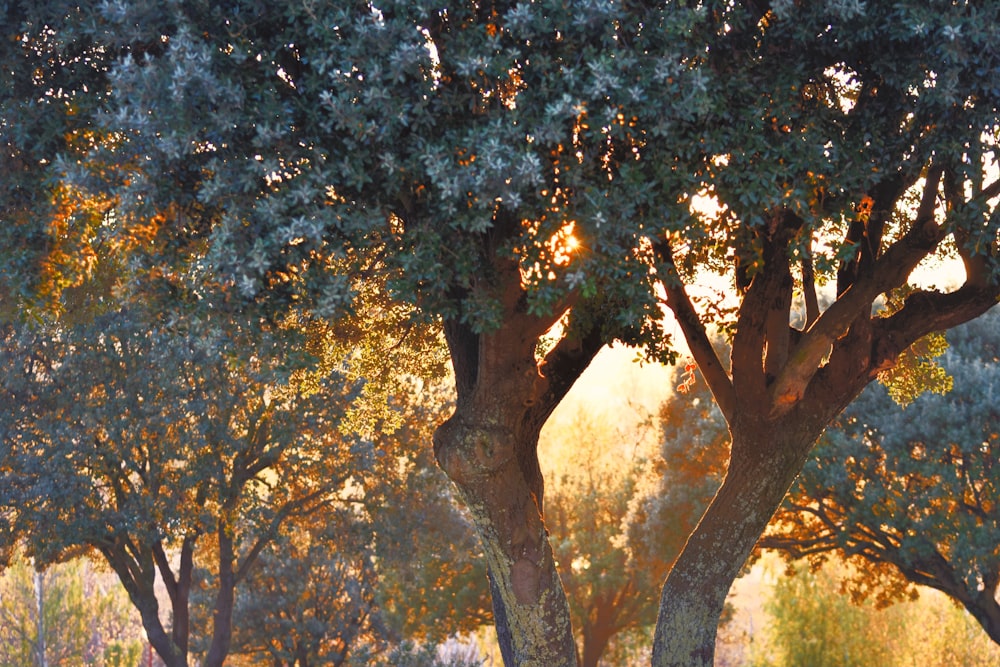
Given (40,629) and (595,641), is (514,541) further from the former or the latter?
(40,629)

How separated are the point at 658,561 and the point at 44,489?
48.5 feet

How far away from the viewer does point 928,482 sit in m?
21.5

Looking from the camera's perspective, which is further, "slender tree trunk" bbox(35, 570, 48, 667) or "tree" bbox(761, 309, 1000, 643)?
"slender tree trunk" bbox(35, 570, 48, 667)

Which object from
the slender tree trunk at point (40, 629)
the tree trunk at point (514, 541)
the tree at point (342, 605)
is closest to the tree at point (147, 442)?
the tree at point (342, 605)

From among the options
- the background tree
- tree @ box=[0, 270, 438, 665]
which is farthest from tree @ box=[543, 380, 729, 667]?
tree @ box=[0, 270, 438, 665]

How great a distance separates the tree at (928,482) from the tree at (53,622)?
81.0 feet

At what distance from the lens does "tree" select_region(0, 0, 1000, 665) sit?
7.26 meters

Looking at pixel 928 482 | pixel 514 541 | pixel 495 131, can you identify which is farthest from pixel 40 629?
pixel 495 131

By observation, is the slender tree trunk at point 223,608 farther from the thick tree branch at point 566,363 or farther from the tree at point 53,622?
the tree at point 53,622

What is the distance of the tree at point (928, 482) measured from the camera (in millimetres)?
20578

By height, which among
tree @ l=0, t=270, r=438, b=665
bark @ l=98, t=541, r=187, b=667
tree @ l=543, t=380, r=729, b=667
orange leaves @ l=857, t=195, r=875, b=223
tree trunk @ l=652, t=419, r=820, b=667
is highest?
tree @ l=543, t=380, r=729, b=667

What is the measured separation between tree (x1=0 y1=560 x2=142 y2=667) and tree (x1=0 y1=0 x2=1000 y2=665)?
3164cm

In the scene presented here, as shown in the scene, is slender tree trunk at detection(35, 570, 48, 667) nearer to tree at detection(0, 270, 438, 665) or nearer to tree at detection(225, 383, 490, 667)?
tree at detection(225, 383, 490, 667)

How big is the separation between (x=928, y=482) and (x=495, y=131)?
56.9 ft
